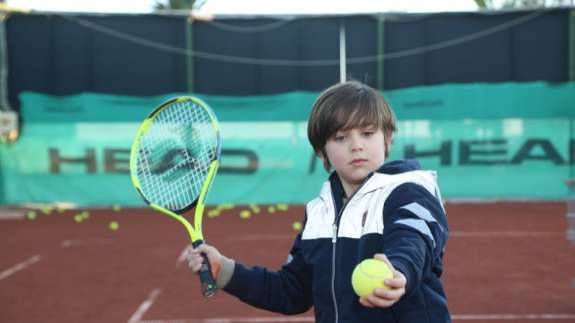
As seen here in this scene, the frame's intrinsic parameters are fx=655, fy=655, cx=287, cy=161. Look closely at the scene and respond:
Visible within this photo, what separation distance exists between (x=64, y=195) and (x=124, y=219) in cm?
216

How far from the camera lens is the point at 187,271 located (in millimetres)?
6039

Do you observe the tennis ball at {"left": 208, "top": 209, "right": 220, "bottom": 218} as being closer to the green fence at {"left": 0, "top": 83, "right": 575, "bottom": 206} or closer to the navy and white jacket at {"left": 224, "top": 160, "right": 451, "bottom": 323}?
the green fence at {"left": 0, "top": 83, "right": 575, "bottom": 206}

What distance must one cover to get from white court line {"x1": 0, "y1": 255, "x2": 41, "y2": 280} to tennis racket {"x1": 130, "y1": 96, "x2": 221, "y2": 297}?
12.3 ft

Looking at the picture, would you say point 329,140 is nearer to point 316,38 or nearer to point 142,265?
point 142,265

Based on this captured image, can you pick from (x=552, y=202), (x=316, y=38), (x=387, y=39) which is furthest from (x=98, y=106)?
(x=552, y=202)

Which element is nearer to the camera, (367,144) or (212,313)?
(367,144)

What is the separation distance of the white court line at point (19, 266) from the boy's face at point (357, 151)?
16.6 ft

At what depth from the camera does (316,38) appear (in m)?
13.6

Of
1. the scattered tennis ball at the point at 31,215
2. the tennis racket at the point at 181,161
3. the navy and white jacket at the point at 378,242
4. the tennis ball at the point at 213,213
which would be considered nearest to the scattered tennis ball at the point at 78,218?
the scattered tennis ball at the point at 31,215

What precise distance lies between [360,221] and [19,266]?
5.55 metres

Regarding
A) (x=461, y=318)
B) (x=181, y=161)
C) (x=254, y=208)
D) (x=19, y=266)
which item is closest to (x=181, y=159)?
(x=181, y=161)

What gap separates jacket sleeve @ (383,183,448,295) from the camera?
4.86 feet

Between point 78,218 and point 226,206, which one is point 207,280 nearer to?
point 78,218

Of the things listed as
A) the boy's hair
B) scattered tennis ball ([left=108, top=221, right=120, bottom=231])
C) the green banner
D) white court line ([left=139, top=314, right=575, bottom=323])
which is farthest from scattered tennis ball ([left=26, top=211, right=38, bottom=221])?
the boy's hair
